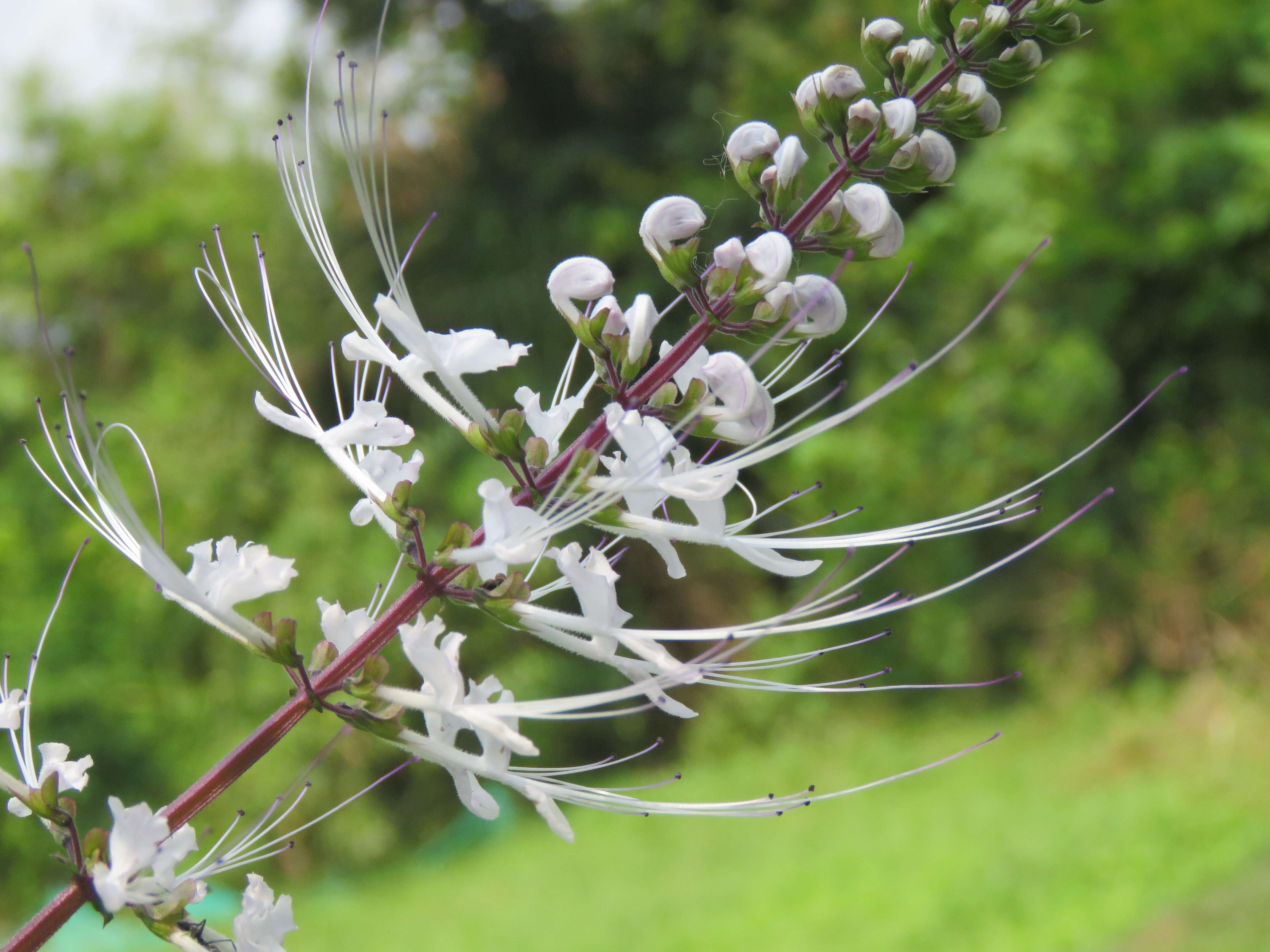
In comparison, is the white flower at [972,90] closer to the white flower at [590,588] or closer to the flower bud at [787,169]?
the flower bud at [787,169]

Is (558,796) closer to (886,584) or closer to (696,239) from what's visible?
(696,239)

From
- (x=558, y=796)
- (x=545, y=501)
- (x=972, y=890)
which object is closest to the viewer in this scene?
(x=545, y=501)

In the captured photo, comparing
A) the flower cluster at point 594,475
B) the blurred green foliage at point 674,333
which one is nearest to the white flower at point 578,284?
the flower cluster at point 594,475

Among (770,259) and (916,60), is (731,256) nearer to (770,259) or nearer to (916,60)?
(770,259)

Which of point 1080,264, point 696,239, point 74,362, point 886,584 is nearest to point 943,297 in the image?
point 1080,264

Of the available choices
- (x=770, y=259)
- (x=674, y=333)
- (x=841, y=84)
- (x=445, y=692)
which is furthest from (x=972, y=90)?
(x=674, y=333)

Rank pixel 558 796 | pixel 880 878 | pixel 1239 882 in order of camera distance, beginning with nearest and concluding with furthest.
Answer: pixel 558 796 → pixel 1239 882 → pixel 880 878

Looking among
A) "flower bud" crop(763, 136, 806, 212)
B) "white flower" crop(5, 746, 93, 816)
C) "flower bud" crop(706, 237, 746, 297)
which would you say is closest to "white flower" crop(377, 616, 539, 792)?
"white flower" crop(5, 746, 93, 816)
